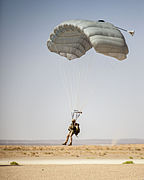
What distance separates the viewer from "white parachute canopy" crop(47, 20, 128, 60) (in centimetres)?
2039

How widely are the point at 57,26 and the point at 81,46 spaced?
294cm

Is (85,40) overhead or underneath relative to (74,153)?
overhead

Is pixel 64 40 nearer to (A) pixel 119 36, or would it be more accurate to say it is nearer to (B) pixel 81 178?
(A) pixel 119 36

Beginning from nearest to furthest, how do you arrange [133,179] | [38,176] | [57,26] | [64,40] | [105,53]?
[133,179], [38,176], [105,53], [57,26], [64,40]

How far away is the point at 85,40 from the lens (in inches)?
984

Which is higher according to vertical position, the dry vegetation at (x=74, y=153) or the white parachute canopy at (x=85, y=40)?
the white parachute canopy at (x=85, y=40)

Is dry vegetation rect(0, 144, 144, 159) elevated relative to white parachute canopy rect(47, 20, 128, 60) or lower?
lower

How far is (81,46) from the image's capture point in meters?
25.2

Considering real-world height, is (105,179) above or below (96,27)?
below

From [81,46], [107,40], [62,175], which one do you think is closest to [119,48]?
[107,40]

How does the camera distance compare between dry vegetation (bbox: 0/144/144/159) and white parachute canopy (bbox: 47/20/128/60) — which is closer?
white parachute canopy (bbox: 47/20/128/60)

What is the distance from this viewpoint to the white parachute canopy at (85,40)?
20.4m

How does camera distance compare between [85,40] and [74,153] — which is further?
[74,153]

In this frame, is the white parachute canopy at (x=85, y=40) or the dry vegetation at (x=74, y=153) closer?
the white parachute canopy at (x=85, y=40)
